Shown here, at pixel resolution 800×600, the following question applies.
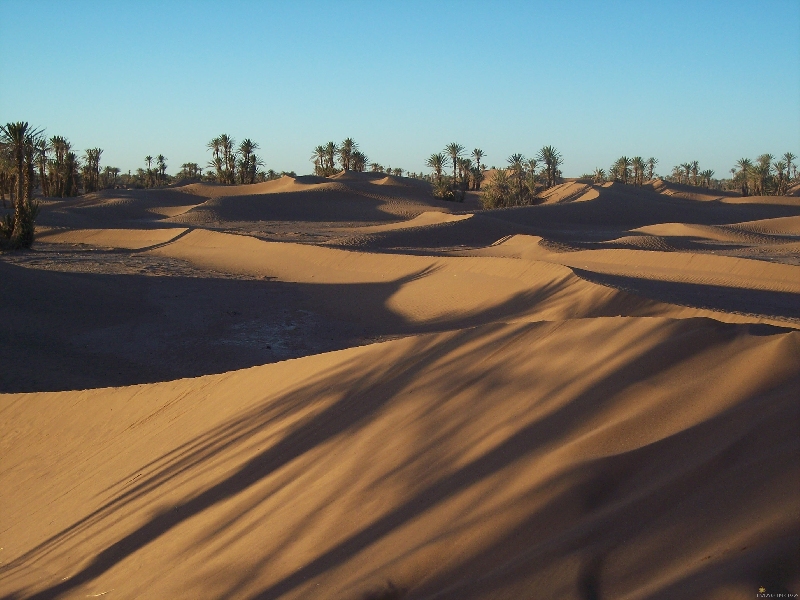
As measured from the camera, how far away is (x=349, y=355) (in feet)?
25.9

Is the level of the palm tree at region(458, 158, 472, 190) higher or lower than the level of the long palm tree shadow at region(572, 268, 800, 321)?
higher

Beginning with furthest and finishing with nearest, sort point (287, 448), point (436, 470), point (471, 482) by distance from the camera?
point (287, 448) < point (436, 470) < point (471, 482)

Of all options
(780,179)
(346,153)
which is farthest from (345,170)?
(780,179)

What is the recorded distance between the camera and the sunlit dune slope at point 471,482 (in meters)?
3.53

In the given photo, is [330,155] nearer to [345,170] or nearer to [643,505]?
[345,170]

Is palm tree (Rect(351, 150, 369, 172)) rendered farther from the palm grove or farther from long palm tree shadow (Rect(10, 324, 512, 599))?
long palm tree shadow (Rect(10, 324, 512, 599))

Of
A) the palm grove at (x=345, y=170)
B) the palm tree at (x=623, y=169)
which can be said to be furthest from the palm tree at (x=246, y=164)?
the palm tree at (x=623, y=169)

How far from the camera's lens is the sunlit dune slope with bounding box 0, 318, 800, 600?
3.53 meters

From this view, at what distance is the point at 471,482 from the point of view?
448 centimetres

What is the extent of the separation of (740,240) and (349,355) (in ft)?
92.5

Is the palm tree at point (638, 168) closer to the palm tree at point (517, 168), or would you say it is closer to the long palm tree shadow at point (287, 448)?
the palm tree at point (517, 168)

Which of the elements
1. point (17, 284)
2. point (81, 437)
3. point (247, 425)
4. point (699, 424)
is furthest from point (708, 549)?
point (17, 284)

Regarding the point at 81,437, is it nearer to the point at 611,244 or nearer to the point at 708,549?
the point at 708,549

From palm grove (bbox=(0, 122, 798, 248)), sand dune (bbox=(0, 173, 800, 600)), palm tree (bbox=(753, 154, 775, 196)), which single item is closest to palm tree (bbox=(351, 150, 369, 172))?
palm grove (bbox=(0, 122, 798, 248))
